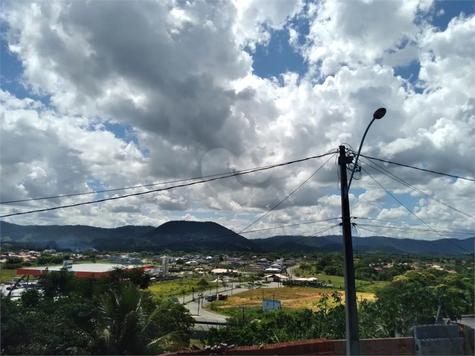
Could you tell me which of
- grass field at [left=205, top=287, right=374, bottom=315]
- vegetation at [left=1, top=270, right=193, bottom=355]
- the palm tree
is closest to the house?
grass field at [left=205, top=287, right=374, bottom=315]

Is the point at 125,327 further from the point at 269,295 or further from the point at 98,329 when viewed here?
the point at 269,295

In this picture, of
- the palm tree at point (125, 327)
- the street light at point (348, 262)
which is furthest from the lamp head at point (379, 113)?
the palm tree at point (125, 327)

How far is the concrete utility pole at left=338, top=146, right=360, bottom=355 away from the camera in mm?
8320

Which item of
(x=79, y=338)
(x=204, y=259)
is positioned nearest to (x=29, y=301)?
(x=79, y=338)

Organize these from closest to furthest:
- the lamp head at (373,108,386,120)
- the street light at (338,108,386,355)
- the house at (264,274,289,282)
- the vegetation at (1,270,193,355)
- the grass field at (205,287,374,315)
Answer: the lamp head at (373,108,386,120) < the street light at (338,108,386,355) < the vegetation at (1,270,193,355) < the grass field at (205,287,374,315) < the house at (264,274,289,282)

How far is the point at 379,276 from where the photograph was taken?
7181cm

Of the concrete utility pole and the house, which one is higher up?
the concrete utility pole

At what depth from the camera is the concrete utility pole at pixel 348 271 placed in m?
8.32

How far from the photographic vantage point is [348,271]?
855 cm

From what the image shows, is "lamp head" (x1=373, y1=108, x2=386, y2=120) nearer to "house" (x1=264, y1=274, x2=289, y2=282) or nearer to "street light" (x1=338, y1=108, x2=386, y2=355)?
"street light" (x1=338, y1=108, x2=386, y2=355)

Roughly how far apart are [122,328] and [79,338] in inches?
57.9

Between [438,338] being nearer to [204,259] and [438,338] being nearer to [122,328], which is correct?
[122,328]

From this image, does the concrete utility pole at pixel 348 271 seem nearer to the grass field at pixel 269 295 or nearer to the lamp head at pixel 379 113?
the lamp head at pixel 379 113

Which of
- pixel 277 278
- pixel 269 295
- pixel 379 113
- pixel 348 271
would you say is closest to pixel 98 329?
pixel 348 271
